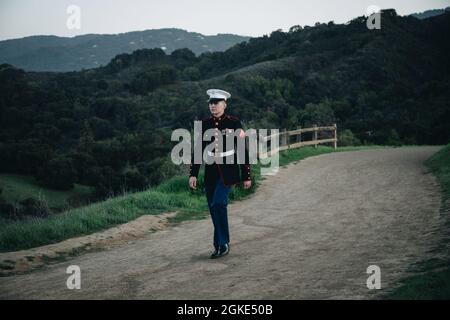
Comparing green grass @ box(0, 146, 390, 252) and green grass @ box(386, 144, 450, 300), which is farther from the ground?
green grass @ box(386, 144, 450, 300)

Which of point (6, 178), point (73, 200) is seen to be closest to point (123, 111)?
point (6, 178)

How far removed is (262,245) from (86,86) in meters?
71.7

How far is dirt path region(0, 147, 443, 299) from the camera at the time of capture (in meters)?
4.86

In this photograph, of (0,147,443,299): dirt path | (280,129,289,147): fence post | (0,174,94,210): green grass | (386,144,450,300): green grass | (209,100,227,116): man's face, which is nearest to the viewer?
(386,144,450,300): green grass

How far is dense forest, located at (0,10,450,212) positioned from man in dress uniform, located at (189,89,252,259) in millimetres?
20158

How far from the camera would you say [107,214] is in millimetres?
9070

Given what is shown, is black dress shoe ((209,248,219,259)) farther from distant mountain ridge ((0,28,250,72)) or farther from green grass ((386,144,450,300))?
distant mountain ridge ((0,28,250,72))

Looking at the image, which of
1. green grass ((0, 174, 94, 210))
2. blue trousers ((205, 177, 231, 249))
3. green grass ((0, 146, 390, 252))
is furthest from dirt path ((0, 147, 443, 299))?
green grass ((0, 174, 94, 210))

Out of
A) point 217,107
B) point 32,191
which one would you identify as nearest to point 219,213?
point 217,107

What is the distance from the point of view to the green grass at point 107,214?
7660mm

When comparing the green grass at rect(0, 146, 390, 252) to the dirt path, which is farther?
the green grass at rect(0, 146, 390, 252)

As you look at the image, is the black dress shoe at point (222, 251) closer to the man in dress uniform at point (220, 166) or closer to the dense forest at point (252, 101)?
the man in dress uniform at point (220, 166)

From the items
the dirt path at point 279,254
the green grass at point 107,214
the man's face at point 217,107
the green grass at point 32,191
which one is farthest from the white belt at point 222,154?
the green grass at point 32,191

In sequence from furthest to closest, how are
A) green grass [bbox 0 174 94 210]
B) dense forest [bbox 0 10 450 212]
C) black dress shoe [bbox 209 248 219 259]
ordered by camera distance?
dense forest [bbox 0 10 450 212], green grass [bbox 0 174 94 210], black dress shoe [bbox 209 248 219 259]
